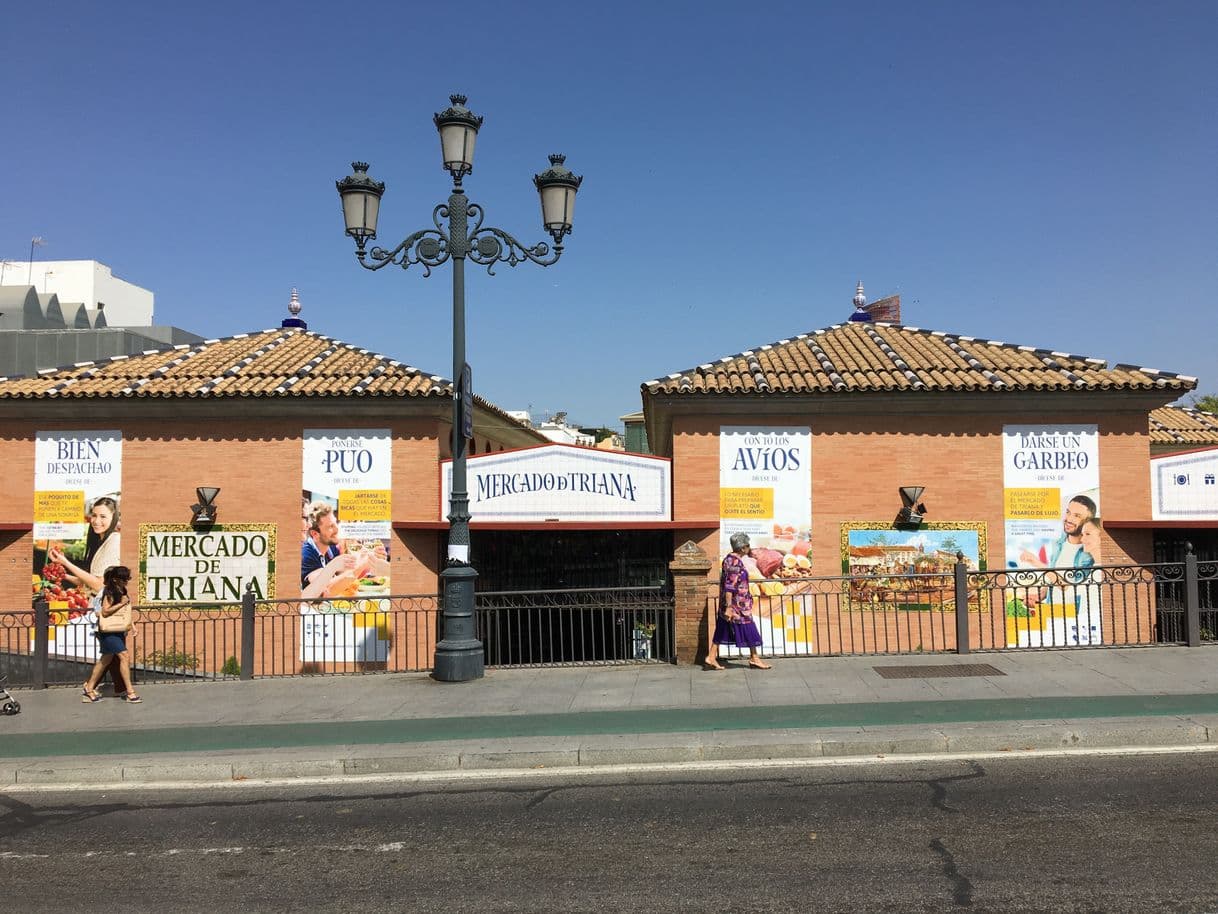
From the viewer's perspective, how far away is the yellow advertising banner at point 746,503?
16.2 meters

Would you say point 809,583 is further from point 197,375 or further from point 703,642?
point 197,375

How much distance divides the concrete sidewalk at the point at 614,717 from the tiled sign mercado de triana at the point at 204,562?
14.2 feet

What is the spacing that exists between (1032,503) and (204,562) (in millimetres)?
14062

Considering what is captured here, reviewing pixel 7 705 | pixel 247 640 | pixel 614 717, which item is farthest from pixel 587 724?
pixel 7 705

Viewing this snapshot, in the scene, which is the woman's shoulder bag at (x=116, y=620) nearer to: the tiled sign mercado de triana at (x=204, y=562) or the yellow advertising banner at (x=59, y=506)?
the tiled sign mercado de triana at (x=204, y=562)

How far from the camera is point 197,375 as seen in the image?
17594mm

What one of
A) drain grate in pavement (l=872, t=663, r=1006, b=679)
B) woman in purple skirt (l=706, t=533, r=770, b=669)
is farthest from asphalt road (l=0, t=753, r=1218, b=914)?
woman in purple skirt (l=706, t=533, r=770, b=669)

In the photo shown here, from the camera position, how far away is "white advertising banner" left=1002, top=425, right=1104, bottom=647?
1614cm

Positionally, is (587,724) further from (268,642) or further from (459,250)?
(268,642)

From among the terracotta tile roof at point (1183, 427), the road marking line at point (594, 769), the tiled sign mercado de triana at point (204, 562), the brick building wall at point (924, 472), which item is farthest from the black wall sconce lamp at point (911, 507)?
the tiled sign mercado de triana at point (204, 562)

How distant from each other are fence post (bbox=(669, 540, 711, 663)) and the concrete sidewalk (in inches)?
17.2

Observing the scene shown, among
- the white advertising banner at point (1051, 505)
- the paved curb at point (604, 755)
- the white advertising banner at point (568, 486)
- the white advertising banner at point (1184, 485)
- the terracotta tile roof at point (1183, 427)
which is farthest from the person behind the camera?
the terracotta tile roof at point (1183, 427)

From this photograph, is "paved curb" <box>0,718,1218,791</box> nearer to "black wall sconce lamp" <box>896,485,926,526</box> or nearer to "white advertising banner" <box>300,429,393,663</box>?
"black wall sconce lamp" <box>896,485,926,526</box>

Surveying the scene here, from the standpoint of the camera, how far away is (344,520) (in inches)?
656
